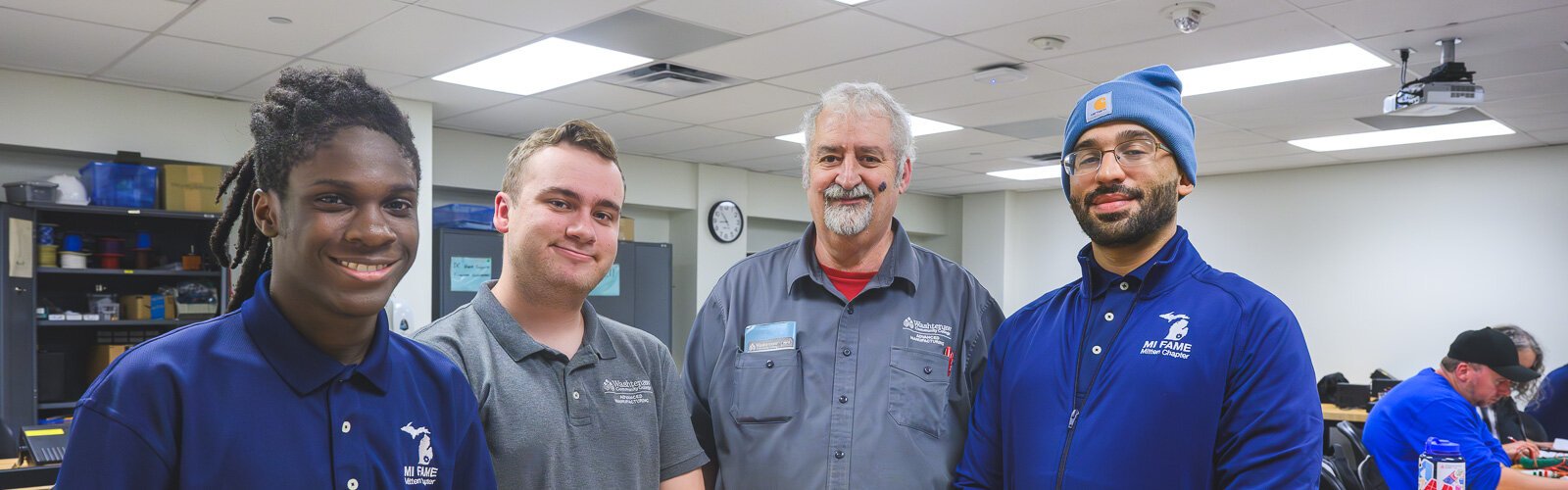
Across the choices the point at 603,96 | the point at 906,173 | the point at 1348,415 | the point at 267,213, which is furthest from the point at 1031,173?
the point at 267,213

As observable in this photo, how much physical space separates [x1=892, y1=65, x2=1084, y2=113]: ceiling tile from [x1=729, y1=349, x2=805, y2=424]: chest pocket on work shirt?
356cm

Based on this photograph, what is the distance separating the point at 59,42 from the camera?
14.6 feet

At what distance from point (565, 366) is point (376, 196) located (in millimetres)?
571

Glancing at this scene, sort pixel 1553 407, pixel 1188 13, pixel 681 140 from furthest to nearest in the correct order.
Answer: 1. pixel 681 140
2. pixel 1553 407
3. pixel 1188 13

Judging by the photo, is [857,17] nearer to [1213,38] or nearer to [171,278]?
[1213,38]

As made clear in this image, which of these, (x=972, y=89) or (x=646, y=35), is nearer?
(x=646, y=35)

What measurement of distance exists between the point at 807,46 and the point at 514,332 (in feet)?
10.9

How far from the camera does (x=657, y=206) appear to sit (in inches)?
346

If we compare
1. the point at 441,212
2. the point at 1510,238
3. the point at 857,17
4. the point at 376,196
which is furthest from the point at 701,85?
the point at 1510,238

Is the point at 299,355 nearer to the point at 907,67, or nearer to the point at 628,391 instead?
the point at 628,391

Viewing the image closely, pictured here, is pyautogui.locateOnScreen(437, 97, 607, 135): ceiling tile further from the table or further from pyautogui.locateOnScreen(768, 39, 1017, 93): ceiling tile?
the table

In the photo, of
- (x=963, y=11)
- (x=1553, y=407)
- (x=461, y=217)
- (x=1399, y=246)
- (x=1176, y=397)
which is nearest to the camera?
(x=1176, y=397)

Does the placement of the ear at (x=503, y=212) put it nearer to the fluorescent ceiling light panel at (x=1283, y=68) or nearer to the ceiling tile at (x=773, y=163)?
the fluorescent ceiling light panel at (x=1283, y=68)

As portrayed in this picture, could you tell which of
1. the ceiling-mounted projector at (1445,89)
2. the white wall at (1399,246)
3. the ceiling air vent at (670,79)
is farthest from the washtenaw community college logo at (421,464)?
the white wall at (1399,246)
